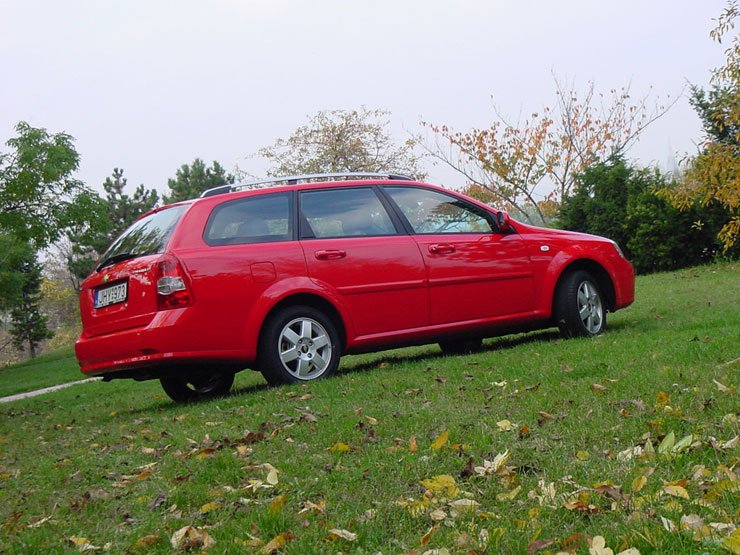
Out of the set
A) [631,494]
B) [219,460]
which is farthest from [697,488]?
[219,460]

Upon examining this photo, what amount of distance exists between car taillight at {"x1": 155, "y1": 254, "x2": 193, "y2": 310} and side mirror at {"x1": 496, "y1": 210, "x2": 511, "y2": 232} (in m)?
3.21

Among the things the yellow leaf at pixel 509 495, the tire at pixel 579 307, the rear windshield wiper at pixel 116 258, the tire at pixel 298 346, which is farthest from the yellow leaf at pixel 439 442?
the tire at pixel 579 307

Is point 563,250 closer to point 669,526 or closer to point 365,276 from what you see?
point 365,276

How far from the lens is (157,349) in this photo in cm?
689

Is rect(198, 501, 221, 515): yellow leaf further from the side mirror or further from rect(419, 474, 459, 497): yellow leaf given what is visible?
the side mirror

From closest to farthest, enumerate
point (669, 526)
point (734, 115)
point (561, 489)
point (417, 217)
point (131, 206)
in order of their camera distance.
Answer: point (669, 526) < point (561, 489) < point (417, 217) < point (734, 115) < point (131, 206)

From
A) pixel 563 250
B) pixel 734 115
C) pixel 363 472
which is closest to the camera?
pixel 363 472

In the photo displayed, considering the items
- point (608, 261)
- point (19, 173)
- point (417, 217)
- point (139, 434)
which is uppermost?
point (19, 173)

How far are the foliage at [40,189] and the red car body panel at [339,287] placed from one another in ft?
41.8

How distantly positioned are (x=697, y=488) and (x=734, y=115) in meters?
10.7

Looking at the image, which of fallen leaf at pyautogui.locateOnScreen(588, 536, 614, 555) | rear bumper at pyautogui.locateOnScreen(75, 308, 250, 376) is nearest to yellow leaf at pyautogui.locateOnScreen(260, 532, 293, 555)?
fallen leaf at pyautogui.locateOnScreen(588, 536, 614, 555)

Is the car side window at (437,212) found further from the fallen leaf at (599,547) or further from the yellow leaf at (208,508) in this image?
the fallen leaf at (599,547)

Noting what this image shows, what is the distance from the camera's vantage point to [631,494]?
319 centimetres

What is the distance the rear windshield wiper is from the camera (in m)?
7.37
